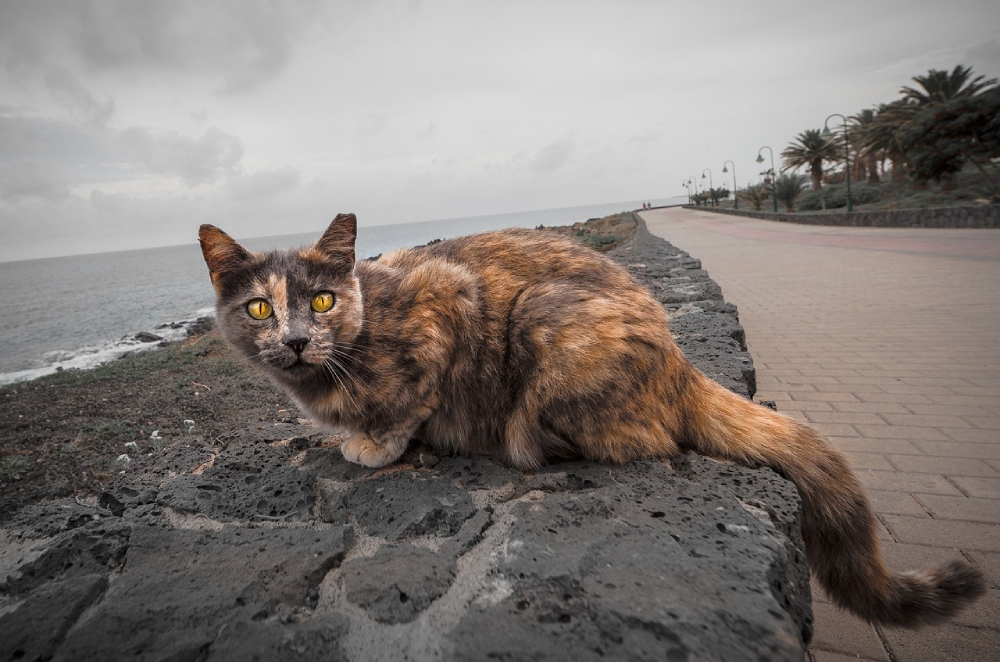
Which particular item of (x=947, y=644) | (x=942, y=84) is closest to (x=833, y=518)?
(x=947, y=644)

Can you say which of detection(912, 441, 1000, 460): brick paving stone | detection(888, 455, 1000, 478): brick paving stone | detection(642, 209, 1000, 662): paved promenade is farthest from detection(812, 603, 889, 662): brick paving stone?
detection(912, 441, 1000, 460): brick paving stone

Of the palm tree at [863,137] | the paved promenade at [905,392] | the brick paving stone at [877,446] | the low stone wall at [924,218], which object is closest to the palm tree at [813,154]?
the palm tree at [863,137]

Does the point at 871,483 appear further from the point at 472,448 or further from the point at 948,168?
the point at 948,168

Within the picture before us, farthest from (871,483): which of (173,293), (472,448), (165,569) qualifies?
(173,293)

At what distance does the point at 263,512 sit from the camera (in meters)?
2.03

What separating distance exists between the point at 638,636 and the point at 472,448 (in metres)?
1.24

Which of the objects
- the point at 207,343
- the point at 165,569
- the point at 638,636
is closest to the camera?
the point at 638,636

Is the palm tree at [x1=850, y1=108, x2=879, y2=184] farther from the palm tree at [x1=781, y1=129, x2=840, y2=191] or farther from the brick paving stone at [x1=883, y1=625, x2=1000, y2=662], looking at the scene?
the brick paving stone at [x1=883, y1=625, x2=1000, y2=662]

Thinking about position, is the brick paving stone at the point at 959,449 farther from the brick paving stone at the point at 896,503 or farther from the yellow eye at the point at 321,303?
the yellow eye at the point at 321,303

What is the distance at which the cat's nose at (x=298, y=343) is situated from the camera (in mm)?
2002

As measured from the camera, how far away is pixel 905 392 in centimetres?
509

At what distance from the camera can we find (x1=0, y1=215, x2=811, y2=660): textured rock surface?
128 cm

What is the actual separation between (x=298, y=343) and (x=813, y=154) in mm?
51028

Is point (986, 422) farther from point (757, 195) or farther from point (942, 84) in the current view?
point (757, 195)
